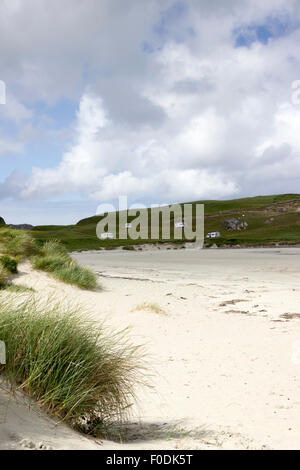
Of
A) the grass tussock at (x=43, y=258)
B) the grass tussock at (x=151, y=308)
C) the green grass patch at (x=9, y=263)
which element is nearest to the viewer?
the grass tussock at (x=151, y=308)

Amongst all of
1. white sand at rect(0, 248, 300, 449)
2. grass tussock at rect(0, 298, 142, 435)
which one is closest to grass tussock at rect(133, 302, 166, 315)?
white sand at rect(0, 248, 300, 449)

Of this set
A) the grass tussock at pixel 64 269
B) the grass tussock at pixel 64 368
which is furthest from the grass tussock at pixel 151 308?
the grass tussock at pixel 64 368

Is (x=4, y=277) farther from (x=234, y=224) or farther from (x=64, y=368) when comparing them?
(x=234, y=224)

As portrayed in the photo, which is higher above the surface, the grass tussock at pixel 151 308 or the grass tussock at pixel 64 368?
the grass tussock at pixel 64 368

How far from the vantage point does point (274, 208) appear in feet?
370

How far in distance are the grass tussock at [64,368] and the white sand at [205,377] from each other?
0.28 metres

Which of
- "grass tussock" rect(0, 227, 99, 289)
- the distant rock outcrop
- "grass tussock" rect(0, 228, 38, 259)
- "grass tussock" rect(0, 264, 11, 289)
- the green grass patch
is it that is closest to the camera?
"grass tussock" rect(0, 264, 11, 289)

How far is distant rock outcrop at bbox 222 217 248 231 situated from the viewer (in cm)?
9859

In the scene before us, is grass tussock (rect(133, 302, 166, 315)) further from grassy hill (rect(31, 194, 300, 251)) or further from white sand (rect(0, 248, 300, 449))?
grassy hill (rect(31, 194, 300, 251))

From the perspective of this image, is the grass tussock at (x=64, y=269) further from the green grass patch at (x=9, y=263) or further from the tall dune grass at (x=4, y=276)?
the tall dune grass at (x=4, y=276)

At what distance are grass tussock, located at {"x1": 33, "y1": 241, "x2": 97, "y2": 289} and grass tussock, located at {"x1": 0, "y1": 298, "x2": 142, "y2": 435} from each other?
1056 centimetres

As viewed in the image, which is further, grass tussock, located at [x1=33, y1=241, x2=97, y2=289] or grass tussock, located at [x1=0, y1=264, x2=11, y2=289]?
grass tussock, located at [x1=33, y1=241, x2=97, y2=289]

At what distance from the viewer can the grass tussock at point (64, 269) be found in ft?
49.2
